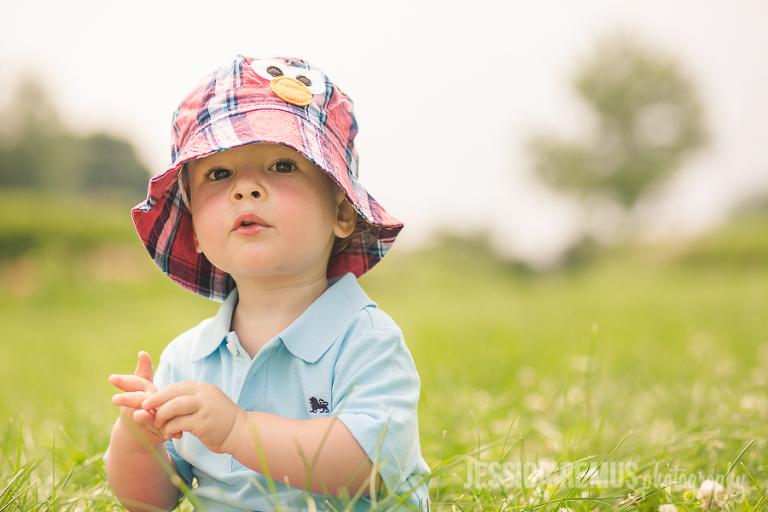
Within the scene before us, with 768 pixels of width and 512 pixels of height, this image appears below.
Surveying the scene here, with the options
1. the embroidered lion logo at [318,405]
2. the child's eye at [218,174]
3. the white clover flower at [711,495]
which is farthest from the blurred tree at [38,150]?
the white clover flower at [711,495]

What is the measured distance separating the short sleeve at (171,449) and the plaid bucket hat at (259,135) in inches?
10.3

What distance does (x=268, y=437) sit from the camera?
1.22 m

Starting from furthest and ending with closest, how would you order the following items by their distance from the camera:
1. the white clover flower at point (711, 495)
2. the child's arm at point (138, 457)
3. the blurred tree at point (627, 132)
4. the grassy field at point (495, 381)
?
the blurred tree at point (627, 132) → the grassy field at point (495, 381) → the white clover flower at point (711, 495) → the child's arm at point (138, 457)

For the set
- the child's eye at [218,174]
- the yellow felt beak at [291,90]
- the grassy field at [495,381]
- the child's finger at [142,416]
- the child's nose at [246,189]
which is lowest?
the grassy field at [495,381]

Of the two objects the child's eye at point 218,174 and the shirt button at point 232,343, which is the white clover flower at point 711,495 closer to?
the shirt button at point 232,343

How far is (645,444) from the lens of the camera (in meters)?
2.05

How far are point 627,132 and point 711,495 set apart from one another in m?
22.2

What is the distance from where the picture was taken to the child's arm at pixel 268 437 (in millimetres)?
1194

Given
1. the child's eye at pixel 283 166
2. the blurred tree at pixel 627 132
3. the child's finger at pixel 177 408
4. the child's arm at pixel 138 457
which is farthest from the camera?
the blurred tree at pixel 627 132

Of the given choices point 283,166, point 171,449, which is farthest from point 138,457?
point 283,166

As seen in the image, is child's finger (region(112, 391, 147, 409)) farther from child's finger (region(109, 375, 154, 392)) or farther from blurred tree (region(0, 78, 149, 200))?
blurred tree (region(0, 78, 149, 200))

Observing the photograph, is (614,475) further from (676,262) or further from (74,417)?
(676,262)

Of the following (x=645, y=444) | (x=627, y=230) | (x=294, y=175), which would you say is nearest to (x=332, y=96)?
(x=294, y=175)

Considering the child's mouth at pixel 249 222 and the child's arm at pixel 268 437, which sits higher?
the child's mouth at pixel 249 222
